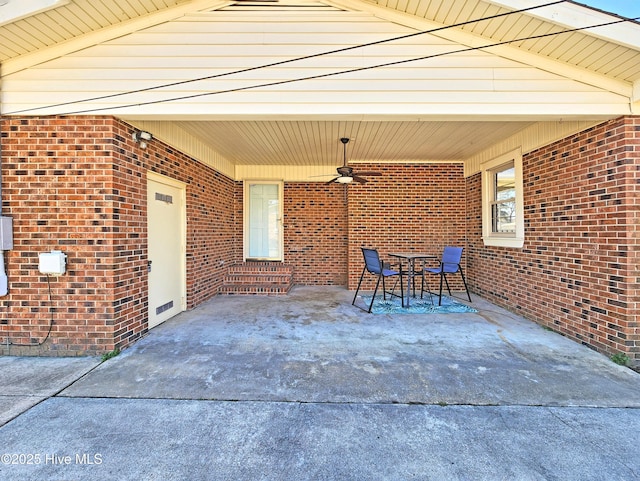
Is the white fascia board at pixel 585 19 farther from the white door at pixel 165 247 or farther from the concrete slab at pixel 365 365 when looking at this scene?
the white door at pixel 165 247

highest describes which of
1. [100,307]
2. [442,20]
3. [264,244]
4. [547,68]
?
[442,20]

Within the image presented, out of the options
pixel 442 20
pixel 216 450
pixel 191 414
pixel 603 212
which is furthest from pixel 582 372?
pixel 442 20

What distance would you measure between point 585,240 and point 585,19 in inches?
90.6

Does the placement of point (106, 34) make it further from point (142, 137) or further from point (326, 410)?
point (326, 410)

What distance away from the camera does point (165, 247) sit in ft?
14.4

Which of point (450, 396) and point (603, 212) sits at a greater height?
point (603, 212)

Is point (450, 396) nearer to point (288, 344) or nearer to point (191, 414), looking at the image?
point (288, 344)

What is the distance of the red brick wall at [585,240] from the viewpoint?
3.03 metres

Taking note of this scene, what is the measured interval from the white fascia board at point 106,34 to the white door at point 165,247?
1.49m

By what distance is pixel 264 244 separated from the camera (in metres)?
7.35

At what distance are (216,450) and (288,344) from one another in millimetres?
1666

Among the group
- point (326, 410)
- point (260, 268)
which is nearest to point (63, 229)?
point (326, 410)

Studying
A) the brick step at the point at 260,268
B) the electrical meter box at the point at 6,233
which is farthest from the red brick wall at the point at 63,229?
the brick step at the point at 260,268

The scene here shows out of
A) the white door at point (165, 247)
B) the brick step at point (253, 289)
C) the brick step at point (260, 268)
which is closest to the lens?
the white door at point (165, 247)
